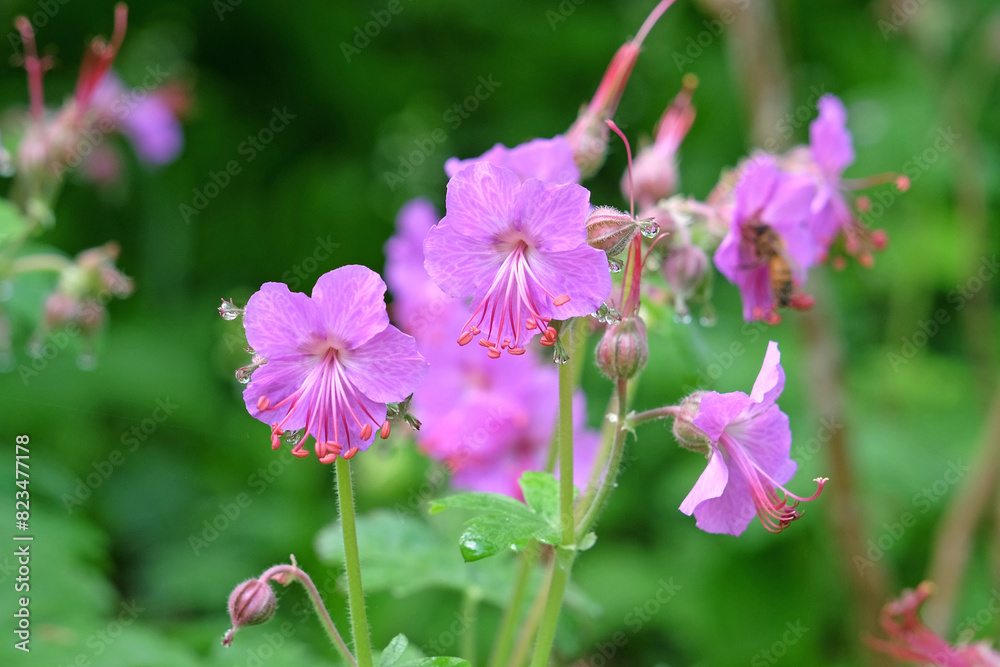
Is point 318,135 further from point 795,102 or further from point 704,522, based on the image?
point 704,522

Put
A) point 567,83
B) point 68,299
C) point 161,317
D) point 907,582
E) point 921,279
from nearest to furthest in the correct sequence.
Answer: point 68,299 < point 907,582 < point 921,279 < point 161,317 < point 567,83

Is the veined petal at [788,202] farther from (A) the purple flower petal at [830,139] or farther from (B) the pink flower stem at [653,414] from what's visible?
(B) the pink flower stem at [653,414]

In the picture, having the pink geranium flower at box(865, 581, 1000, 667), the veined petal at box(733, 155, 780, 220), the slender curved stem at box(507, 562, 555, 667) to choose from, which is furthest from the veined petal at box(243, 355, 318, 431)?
the pink geranium flower at box(865, 581, 1000, 667)

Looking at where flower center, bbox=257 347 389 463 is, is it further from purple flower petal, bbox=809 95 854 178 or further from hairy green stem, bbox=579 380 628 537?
purple flower petal, bbox=809 95 854 178

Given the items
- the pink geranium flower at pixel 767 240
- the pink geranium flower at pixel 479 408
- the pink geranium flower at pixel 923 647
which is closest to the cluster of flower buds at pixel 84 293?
the pink geranium flower at pixel 479 408

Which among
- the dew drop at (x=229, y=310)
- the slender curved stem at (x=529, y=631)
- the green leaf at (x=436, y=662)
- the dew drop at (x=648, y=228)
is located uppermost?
the dew drop at (x=648, y=228)

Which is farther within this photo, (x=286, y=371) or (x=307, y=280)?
(x=307, y=280)

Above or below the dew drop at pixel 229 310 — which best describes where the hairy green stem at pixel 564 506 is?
below

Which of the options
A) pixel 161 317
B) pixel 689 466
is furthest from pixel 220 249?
pixel 689 466
